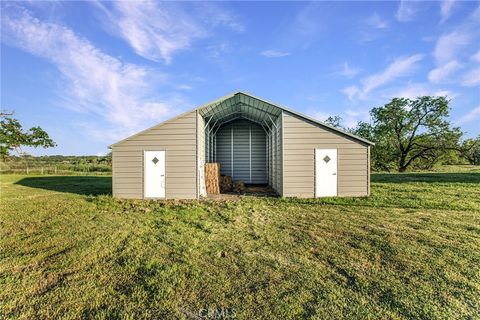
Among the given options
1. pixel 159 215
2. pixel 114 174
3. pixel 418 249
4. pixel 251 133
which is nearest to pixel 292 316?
pixel 418 249

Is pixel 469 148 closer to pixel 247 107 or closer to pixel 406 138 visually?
pixel 406 138

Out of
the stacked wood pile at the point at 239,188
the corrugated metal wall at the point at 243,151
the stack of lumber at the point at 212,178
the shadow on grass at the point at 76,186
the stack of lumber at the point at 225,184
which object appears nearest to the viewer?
the stack of lumber at the point at 212,178

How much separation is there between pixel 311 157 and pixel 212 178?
14.5 feet

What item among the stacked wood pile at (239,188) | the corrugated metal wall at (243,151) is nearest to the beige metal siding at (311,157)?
the stacked wood pile at (239,188)

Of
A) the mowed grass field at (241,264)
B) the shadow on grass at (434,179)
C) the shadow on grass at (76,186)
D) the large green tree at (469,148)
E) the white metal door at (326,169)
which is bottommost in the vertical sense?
the mowed grass field at (241,264)

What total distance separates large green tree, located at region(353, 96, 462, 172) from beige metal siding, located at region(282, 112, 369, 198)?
18332 millimetres

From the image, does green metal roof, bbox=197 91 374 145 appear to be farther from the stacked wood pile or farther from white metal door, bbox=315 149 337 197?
the stacked wood pile

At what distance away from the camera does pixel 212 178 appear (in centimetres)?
1091

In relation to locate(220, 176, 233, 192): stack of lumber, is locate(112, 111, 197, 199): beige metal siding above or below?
above

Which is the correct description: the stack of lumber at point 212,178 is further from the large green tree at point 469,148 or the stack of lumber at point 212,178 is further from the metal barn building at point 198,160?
the large green tree at point 469,148

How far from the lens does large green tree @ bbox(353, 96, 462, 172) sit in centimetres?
2239

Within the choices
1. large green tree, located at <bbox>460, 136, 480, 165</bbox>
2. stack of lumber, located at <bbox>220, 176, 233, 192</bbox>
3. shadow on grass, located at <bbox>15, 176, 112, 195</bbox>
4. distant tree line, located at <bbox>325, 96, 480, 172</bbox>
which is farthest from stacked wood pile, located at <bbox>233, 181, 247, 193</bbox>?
large green tree, located at <bbox>460, 136, 480, 165</bbox>

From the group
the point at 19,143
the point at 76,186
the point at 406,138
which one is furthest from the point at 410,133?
the point at 19,143

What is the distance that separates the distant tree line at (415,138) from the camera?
72.9ft
